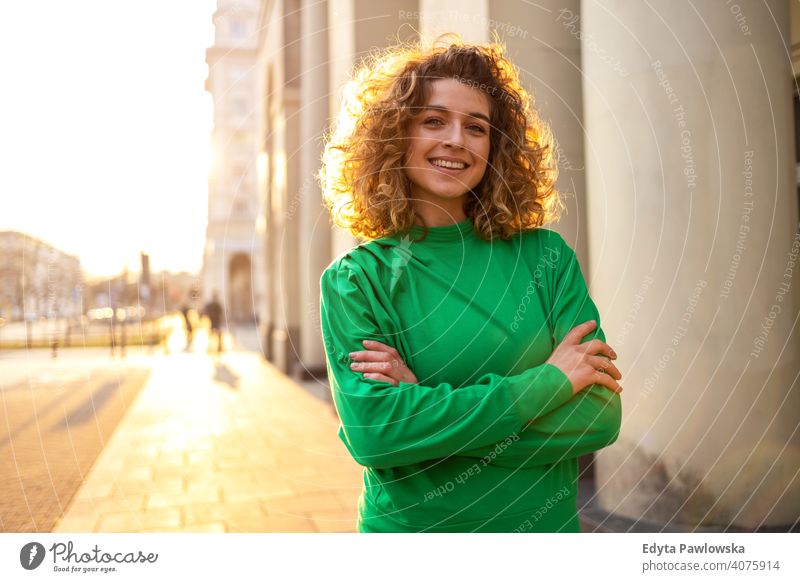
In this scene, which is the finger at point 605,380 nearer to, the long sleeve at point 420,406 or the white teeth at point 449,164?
the long sleeve at point 420,406

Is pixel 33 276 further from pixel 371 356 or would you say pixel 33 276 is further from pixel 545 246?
pixel 545 246

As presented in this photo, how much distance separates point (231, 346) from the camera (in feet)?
46.6

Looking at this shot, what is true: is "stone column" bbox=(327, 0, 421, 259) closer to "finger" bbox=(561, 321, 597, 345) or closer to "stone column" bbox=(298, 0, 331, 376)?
"stone column" bbox=(298, 0, 331, 376)

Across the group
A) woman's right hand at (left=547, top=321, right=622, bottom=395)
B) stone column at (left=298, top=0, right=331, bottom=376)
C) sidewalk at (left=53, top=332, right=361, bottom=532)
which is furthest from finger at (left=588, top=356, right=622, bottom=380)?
stone column at (left=298, top=0, right=331, bottom=376)

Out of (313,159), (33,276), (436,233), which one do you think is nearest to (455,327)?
(436,233)

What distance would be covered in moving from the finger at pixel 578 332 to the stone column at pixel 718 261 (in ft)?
4.46

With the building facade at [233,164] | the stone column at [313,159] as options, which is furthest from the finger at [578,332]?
the stone column at [313,159]

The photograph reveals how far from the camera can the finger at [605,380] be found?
1395mm

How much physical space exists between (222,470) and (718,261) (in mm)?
3287

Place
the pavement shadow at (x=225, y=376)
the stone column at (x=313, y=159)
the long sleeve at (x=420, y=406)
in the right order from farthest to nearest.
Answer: the pavement shadow at (x=225, y=376) → the stone column at (x=313, y=159) → the long sleeve at (x=420, y=406)

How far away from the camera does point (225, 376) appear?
879 centimetres

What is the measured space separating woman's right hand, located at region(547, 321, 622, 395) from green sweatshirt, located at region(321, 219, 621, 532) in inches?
1.1
